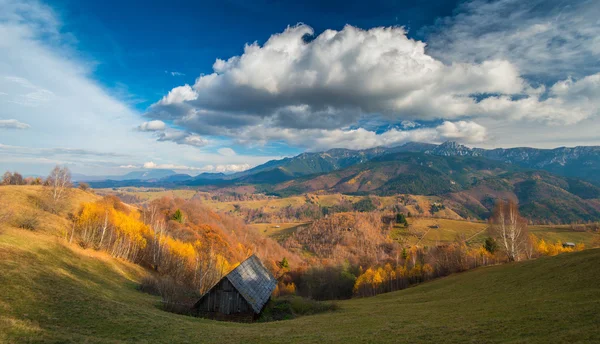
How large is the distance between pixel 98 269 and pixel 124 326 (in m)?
29.9

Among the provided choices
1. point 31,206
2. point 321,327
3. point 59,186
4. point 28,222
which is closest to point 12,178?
point 59,186

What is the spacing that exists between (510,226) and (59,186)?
120923 mm

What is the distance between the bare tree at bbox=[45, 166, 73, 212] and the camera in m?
72.0

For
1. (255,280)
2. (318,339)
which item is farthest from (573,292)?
(255,280)

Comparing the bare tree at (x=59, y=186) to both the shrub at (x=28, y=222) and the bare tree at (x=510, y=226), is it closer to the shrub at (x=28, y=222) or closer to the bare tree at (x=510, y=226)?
the shrub at (x=28, y=222)

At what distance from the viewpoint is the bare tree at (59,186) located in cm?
7199

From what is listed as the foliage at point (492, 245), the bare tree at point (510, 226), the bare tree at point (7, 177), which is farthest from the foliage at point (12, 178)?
the foliage at point (492, 245)

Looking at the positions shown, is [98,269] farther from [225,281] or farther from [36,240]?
[225,281]

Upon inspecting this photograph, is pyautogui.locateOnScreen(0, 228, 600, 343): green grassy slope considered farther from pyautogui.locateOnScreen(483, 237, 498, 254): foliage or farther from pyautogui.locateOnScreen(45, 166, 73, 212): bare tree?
pyautogui.locateOnScreen(483, 237, 498, 254): foliage

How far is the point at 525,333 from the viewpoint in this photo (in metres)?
16.4

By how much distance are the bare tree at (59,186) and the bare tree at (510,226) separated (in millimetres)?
112181

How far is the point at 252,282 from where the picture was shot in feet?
139

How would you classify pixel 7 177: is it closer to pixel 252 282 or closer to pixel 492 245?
pixel 252 282

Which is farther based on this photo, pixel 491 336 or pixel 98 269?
pixel 98 269
